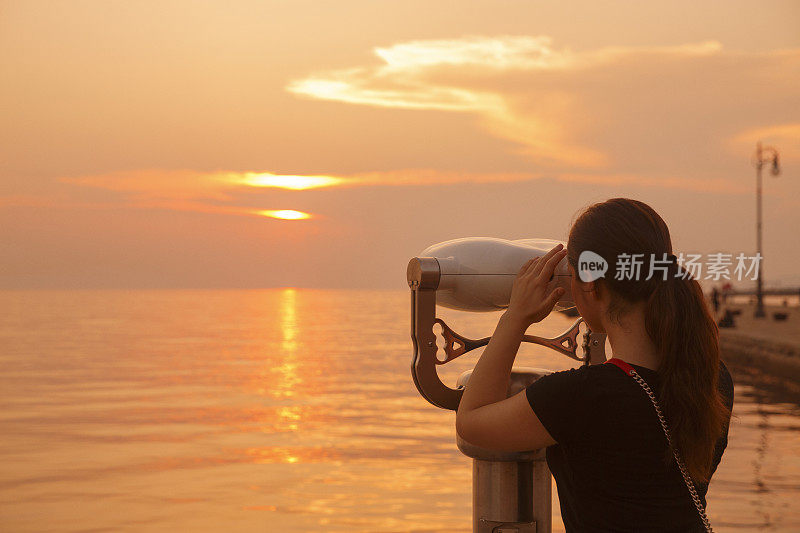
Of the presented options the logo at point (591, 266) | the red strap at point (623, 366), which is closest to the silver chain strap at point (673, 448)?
the red strap at point (623, 366)

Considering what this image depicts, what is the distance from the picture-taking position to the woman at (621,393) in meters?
1.41

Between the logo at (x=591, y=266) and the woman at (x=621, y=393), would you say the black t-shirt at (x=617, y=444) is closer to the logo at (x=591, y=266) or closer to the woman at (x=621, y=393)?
the woman at (x=621, y=393)

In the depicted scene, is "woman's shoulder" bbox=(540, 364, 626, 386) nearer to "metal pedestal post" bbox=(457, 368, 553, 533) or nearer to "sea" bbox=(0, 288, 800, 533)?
"metal pedestal post" bbox=(457, 368, 553, 533)

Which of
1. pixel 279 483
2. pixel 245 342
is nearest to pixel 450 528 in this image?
pixel 279 483

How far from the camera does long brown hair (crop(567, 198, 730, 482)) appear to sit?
141 centimetres

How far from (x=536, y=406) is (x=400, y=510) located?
880 centimetres

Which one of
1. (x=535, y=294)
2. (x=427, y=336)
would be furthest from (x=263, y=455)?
(x=535, y=294)

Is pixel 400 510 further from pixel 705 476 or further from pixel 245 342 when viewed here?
pixel 245 342

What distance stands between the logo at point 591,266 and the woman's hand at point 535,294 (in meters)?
0.05

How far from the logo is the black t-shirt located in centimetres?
14

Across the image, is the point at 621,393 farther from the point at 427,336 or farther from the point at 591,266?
the point at 427,336

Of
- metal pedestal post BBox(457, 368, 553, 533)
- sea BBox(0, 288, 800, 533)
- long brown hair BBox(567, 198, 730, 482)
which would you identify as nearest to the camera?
long brown hair BBox(567, 198, 730, 482)

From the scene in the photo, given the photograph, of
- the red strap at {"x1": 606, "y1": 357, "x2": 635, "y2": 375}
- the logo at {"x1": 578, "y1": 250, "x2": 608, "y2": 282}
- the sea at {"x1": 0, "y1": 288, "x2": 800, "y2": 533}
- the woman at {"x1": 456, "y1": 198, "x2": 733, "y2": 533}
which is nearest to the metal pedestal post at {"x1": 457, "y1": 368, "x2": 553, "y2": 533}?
the woman at {"x1": 456, "y1": 198, "x2": 733, "y2": 533}

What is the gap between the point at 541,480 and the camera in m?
1.55
